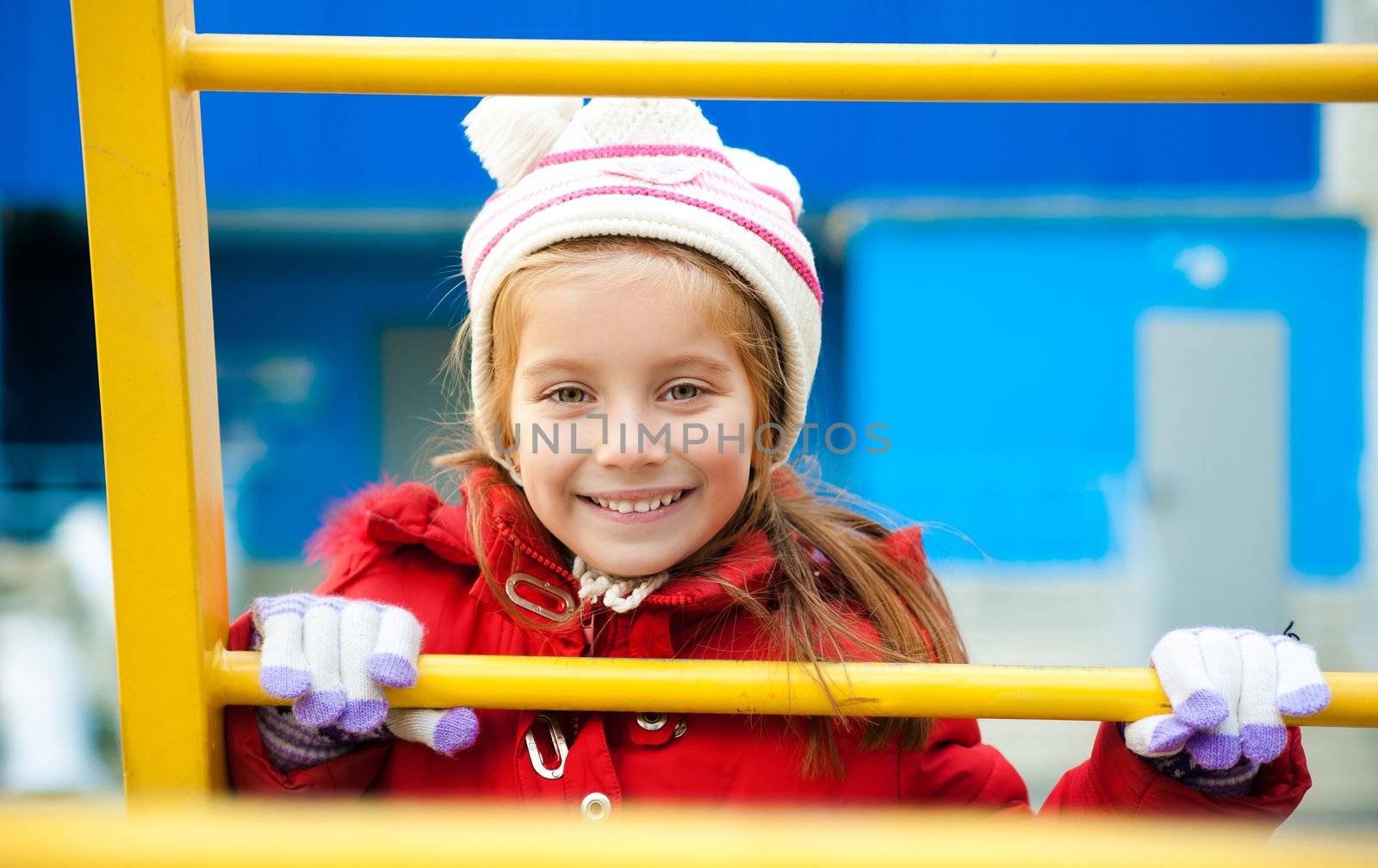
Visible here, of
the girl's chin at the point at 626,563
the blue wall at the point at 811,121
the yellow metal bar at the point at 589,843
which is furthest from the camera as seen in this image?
the blue wall at the point at 811,121

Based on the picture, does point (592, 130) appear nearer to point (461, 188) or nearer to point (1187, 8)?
point (461, 188)

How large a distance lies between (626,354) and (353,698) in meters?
0.33

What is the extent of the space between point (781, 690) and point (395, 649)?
0.27 metres

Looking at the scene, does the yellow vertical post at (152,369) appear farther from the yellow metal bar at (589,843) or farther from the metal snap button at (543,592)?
the yellow metal bar at (589,843)

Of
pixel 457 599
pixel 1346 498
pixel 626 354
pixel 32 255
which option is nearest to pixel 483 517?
pixel 457 599

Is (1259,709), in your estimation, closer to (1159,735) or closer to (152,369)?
(1159,735)

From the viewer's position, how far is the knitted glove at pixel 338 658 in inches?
33.3

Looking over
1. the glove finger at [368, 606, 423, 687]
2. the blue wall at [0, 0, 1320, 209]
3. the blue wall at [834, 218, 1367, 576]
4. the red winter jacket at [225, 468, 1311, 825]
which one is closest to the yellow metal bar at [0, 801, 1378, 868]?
the glove finger at [368, 606, 423, 687]

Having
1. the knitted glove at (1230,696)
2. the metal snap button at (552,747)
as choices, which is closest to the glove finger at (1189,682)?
the knitted glove at (1230,696)

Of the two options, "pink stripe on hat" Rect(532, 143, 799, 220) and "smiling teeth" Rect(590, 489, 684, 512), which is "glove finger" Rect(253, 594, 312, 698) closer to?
"smiling teeth" Rect(590, 489, 684, 512)

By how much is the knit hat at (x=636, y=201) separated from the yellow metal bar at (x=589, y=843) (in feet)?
2.10

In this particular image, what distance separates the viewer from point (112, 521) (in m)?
0.81

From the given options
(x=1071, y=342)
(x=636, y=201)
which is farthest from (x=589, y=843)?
(x=1071, y=342)

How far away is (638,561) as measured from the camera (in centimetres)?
101
